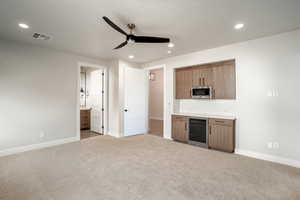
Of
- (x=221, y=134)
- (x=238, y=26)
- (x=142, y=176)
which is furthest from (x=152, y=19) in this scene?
(x=221, y=134)

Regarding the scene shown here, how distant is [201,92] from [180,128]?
49.8 inches

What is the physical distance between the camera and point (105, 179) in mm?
2582

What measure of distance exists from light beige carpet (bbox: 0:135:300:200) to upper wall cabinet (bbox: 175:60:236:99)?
162 cm

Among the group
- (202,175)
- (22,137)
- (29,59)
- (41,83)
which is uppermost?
(29,59)

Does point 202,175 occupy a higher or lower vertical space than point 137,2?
lower

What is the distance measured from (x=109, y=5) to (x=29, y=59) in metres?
3.08

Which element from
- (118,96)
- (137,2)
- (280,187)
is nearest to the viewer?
(137,2)

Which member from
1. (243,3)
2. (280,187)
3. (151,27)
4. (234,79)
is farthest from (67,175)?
(234,79)

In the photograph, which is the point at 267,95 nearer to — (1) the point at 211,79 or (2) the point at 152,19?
(1) the point at 211,79

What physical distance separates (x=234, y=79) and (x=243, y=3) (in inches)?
82.7

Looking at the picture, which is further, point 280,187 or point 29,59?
point 29,59

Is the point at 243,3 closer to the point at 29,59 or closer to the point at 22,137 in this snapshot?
the point at 29,59

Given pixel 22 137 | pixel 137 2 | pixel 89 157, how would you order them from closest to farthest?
pixel 137 2 < pixel 89 157 < pixel 22 137

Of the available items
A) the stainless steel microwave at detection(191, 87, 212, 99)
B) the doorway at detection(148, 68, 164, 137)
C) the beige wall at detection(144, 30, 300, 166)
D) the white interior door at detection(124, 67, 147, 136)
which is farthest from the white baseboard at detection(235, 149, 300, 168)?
the doorway at detection(148, 68, 164, 137)
